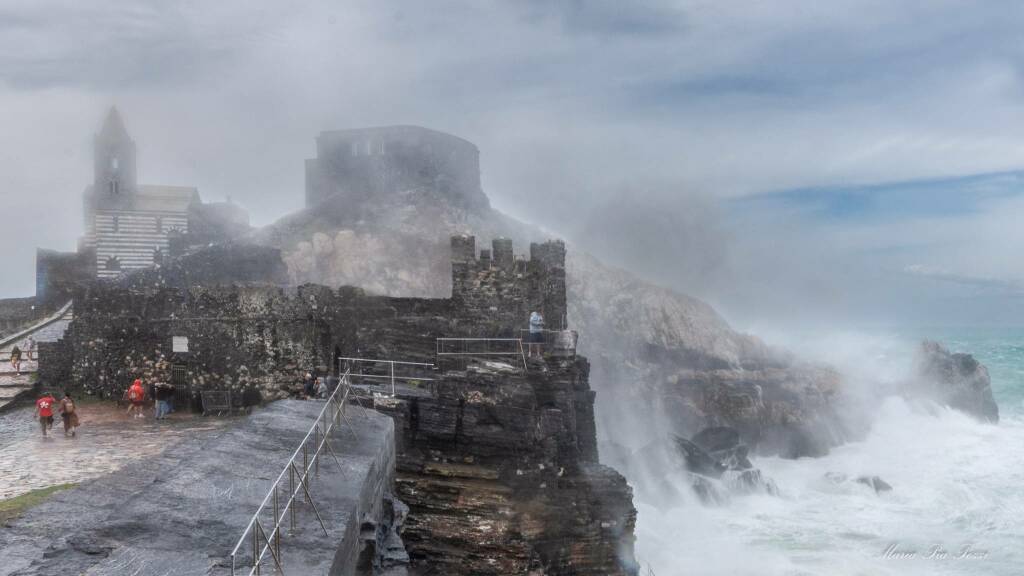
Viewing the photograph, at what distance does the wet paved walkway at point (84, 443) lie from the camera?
382 inches

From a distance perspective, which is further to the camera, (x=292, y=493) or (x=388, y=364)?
(x=388, y=364)

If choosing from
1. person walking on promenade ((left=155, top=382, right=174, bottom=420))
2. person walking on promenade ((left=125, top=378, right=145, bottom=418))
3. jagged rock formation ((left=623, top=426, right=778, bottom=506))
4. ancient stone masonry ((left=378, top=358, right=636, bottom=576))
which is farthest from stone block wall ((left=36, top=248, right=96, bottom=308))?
jagged rock formation ((left=623, top=426, right=778, bottom=506))

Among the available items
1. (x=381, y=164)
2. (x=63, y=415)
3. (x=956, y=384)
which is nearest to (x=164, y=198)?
(x=381, y=164)

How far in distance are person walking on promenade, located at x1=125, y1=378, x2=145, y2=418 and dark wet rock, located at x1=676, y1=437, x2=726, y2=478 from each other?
19.9m

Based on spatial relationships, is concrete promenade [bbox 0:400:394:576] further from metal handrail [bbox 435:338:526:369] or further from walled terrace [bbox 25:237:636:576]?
metal handrail [bbox 435:338:526:369]

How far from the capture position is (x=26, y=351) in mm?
19375

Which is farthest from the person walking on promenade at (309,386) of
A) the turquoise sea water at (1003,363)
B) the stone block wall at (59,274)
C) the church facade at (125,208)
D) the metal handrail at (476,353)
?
the turquoise sea water at (1003,363)

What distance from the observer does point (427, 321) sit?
17078 mm

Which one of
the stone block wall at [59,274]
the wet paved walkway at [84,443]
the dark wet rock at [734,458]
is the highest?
the stone block wall at [59,274]

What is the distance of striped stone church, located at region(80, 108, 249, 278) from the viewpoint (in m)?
47.5

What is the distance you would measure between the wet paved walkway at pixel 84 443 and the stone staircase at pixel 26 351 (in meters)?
1.24

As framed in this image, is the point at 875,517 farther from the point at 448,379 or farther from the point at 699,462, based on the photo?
the point at 448,379

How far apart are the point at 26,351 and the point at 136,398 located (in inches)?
275

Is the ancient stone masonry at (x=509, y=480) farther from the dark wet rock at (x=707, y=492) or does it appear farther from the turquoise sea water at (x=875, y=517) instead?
the dark wet rock at (x=707, y=492)
